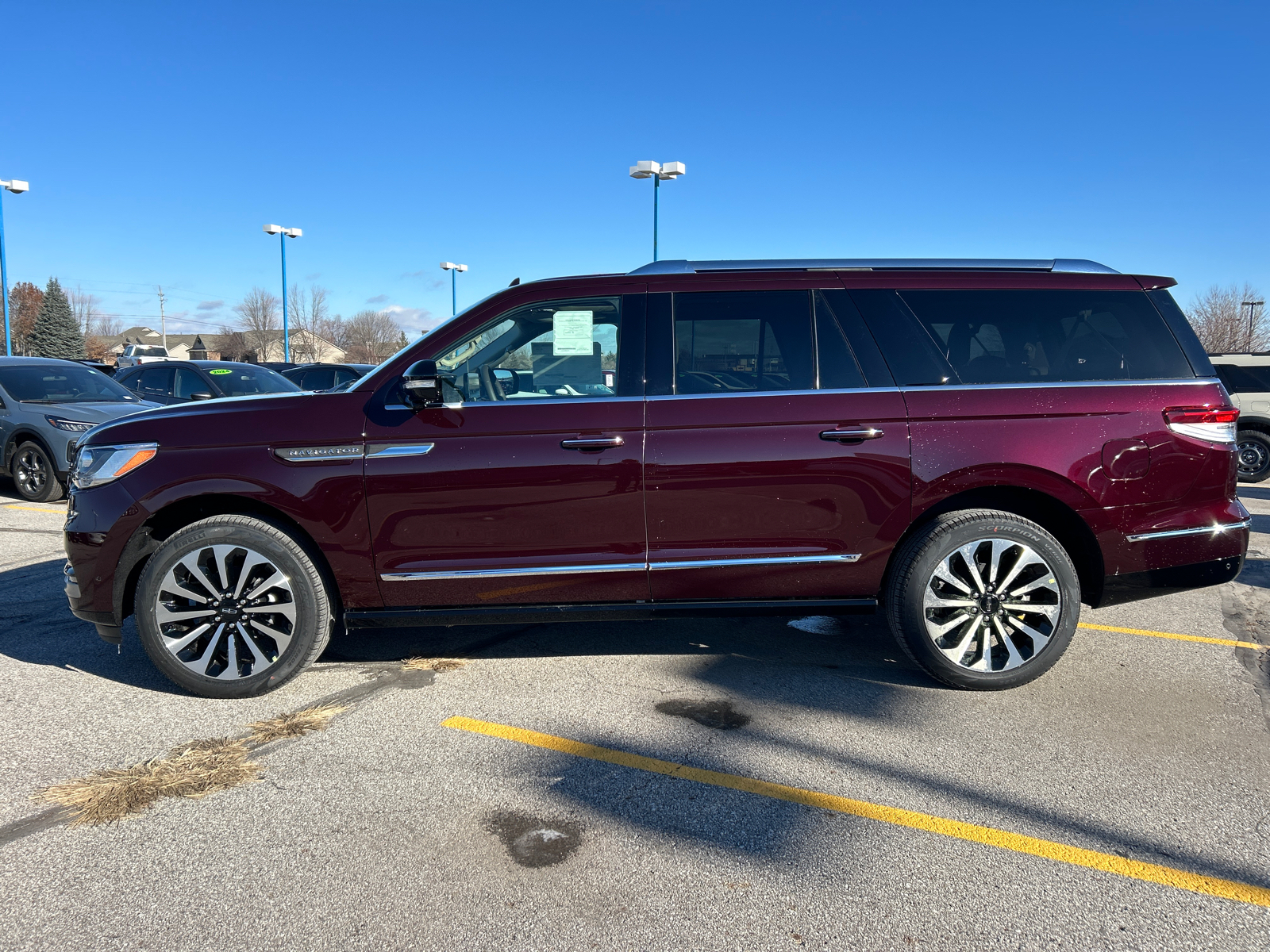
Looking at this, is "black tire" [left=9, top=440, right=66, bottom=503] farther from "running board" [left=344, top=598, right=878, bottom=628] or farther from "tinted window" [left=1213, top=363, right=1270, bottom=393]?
"tinted window" [left=1213, top=363, right=1270, bottom=393]

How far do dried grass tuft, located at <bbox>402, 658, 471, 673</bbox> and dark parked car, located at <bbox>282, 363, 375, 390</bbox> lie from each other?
549 inches

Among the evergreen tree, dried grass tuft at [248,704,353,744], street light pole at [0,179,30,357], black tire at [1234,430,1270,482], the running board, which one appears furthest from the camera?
the evergreen tree

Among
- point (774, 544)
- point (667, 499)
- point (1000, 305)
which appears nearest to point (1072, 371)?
point (1000, 305)

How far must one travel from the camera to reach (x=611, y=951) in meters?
2.26

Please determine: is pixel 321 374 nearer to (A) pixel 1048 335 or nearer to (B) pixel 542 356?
(B) pixel 542 356

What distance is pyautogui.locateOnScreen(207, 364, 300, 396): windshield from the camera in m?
12.1

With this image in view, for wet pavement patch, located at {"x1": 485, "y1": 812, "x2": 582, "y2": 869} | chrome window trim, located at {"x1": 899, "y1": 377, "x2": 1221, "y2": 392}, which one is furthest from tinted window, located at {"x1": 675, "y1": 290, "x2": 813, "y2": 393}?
wet pavement patch, located at {"x1": 485, "y1": 812, "x2": 582, "y2": 869}

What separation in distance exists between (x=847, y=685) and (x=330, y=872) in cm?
248

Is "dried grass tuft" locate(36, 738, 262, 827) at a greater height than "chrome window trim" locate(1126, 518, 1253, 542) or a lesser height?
lesser

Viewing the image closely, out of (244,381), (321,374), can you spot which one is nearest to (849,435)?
(244,381)

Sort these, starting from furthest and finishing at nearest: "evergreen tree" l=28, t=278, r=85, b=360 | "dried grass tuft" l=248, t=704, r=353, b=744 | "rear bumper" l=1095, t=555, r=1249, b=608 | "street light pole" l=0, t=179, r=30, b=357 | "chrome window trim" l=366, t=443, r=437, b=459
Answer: "evergreen tree" l=28, t=278, r=85, b=360 → "street light pole" l=0, t=179, r=30, b=357 → "rear bumper" l=1095, t=555, r=1249, b=608 → "chrome window trim" l=366, t=443, r=437, b=459 → "dried grass tuft" l=248, t=704, r=353, b=744

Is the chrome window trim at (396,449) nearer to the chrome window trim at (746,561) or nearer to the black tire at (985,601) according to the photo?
the chrome window trim at (746,561)

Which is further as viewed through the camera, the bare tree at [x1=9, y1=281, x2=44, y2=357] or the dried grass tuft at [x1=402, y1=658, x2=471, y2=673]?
the bare tree at [x1=9, y1=281, x2=44, y2=357]

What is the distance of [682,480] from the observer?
12.7 ft
